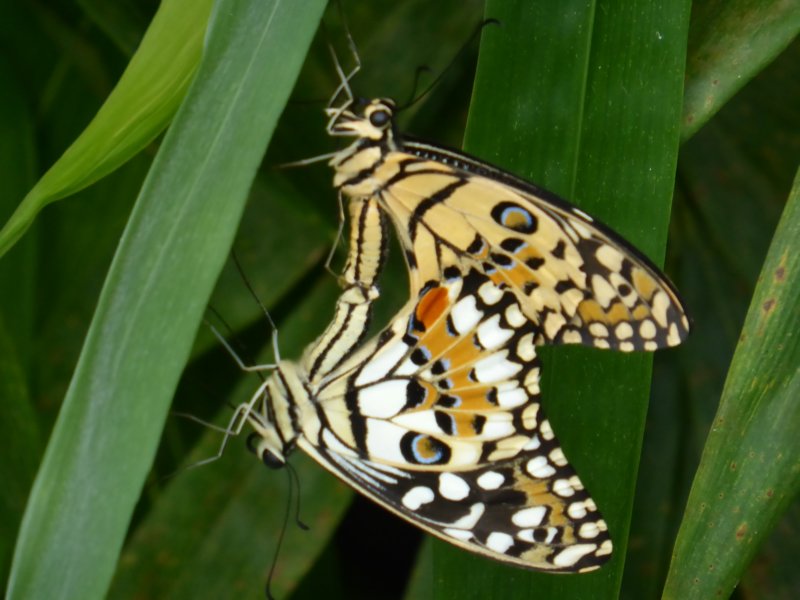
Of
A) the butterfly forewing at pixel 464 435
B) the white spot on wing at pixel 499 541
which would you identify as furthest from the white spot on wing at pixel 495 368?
the white spot on wing at pixel 499 541

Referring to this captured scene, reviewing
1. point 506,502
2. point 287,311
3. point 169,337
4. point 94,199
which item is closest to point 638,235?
point 506,502

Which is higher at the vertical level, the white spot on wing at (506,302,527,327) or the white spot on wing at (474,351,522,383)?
the white spot on wing at (506,302,527,327)

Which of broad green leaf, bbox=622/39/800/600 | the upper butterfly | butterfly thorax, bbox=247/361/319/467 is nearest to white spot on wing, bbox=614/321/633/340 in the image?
the upper butterfly

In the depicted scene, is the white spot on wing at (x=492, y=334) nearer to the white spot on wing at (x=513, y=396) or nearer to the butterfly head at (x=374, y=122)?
the white spot on wing at (x=513, y=396)

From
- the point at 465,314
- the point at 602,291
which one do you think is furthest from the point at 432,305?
the point at 602,291

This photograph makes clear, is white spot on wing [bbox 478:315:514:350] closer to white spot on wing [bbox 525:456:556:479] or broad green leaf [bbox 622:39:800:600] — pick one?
white spot on wing [bbox 525:456:556:479]

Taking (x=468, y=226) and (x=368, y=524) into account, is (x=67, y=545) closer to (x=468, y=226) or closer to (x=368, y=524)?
(x=468, y=226)

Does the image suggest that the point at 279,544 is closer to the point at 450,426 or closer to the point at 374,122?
the point at 450,426

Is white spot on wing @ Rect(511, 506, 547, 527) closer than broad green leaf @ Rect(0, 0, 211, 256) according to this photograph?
No
